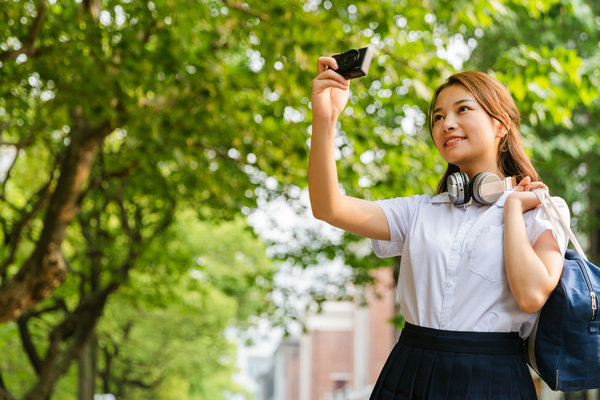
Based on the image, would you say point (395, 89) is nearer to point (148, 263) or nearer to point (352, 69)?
point (352, 69)

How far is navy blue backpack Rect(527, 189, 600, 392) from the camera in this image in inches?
82.5

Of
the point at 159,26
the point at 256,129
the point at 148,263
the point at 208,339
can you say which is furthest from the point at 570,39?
the point at 208,339

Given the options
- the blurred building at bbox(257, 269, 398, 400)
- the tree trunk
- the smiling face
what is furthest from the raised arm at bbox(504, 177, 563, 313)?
the blurred building at bbox(257, 269, 398, 400)

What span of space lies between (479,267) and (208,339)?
2213 centimetres

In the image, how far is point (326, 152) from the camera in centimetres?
234

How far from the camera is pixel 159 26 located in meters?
7.61

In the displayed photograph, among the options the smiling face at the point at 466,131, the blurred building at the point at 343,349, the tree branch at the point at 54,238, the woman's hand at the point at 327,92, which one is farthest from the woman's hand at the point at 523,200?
the blurred building at the point at 343,349

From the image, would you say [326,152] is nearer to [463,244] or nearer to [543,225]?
[463,244]

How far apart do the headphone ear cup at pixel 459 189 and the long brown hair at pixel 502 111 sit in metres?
0.23

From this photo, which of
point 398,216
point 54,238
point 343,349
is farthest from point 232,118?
point 343,349

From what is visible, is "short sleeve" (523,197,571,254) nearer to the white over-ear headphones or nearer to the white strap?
the white strap

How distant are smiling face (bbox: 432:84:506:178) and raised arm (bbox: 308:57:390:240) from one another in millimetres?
339

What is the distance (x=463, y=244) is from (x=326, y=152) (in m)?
0.50

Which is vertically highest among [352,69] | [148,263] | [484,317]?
[148,263]
